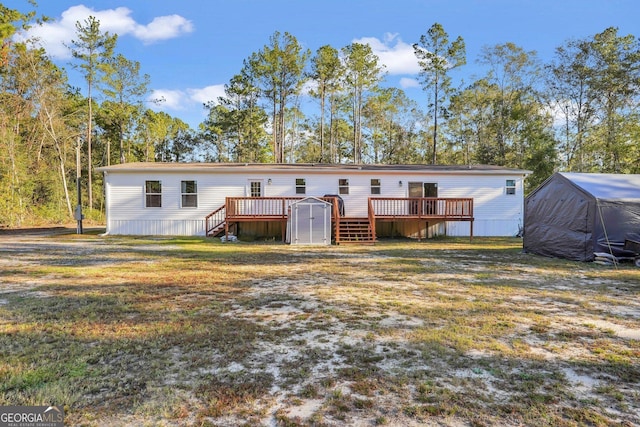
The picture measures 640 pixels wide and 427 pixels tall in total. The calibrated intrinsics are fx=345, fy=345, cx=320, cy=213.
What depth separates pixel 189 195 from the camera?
1533cm

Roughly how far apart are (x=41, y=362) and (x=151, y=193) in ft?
44.5

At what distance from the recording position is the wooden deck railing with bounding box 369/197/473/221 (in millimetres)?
14125

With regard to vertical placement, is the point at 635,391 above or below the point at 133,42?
below

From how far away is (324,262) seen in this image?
8570mm

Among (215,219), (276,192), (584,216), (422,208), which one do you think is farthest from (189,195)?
(584,216)

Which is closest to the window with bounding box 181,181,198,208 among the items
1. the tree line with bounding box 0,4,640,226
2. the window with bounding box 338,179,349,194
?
the window with bounding box 338,179,349,194

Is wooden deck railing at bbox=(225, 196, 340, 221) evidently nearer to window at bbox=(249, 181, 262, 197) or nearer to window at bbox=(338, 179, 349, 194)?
Result: window at bbox=(249, 181, 262, 197)

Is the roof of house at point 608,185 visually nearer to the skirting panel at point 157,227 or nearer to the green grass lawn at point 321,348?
the green grass lawn at point 321,348

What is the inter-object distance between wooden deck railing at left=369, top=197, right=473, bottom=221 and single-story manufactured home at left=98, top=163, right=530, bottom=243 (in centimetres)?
4

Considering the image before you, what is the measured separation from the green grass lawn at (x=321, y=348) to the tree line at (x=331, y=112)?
18.0 m

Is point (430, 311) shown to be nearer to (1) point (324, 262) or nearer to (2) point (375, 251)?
(1) point (324, 262)

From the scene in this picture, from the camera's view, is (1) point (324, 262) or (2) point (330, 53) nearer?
(1) point (324, 262)

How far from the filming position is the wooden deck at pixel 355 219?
13500mm

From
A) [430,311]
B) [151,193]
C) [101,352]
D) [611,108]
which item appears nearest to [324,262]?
[430,311]
